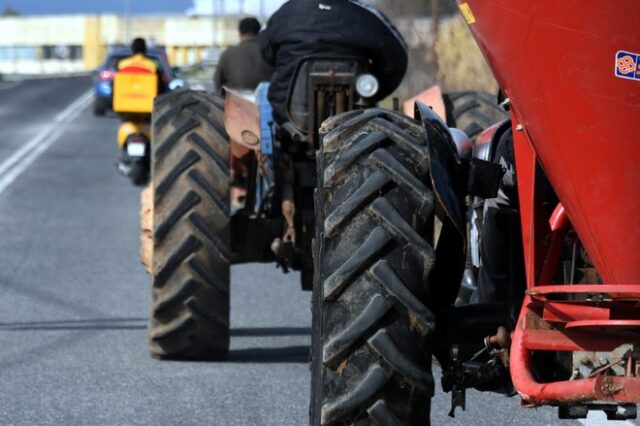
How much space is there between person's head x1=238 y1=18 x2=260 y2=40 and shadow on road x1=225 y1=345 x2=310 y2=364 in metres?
5.27

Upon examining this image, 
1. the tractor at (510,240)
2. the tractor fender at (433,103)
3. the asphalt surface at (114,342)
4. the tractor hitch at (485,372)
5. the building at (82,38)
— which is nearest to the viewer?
the tractor at (510,240)

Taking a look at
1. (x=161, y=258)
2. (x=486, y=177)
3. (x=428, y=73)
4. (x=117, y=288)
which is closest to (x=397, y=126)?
(x=486, y=177)

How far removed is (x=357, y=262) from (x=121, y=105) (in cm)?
1495

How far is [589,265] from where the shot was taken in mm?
5246

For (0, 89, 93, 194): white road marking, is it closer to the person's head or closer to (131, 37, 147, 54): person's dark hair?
(131, 37, 147, 54): person's dark hair

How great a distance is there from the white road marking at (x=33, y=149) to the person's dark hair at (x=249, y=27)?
746 centimetres

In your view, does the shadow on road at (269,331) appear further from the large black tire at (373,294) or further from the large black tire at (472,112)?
the large black tire at (373,294)

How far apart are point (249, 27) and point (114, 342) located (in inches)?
209

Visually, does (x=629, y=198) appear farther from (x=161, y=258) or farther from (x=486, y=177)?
(x=161, y=258)

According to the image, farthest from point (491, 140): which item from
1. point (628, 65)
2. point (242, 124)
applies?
point (242, 124)

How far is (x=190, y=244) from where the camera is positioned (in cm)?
908

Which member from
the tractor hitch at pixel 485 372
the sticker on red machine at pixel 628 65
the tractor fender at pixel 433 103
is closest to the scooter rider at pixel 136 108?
the tractor fender at pixel 433 103

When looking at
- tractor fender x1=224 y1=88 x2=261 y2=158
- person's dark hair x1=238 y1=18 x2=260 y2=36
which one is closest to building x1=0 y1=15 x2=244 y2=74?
person's dark hair x1=238 y1=18 x2=260 y2=36

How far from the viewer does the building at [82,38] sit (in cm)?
13038
